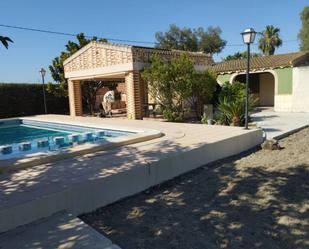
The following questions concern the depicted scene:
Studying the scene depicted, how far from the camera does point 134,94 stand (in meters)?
16.0

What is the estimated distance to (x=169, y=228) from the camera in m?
4.43

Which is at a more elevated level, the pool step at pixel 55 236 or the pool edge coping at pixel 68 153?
the pool edge coping at pixel 68 153

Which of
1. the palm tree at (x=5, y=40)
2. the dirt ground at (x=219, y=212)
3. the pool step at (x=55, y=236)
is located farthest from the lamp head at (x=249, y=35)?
the palm tree at (x=5, y=40)

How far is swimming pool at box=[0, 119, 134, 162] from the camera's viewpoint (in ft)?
33.1

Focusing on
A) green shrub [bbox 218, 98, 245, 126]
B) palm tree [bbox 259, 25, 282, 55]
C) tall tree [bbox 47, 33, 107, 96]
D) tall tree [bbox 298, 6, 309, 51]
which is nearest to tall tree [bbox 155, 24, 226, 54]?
palm tree [bbox 259, 25, 282, 55]

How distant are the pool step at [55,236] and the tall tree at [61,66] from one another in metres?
19.2

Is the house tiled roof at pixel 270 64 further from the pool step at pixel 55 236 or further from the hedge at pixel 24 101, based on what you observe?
the pool step at pixel 55 236

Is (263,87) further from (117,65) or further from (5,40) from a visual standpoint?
(5,40)

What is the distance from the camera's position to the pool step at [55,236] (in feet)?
11.8

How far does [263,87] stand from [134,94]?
1596 cm

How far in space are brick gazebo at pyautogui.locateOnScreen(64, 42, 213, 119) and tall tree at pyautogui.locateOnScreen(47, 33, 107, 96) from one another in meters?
1.66

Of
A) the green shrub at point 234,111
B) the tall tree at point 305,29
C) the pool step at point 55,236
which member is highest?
the tall tree at point 305,29

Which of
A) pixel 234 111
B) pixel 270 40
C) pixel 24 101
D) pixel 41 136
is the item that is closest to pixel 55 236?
pixel 234 111

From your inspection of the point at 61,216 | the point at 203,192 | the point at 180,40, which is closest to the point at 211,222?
the point at 203,192
